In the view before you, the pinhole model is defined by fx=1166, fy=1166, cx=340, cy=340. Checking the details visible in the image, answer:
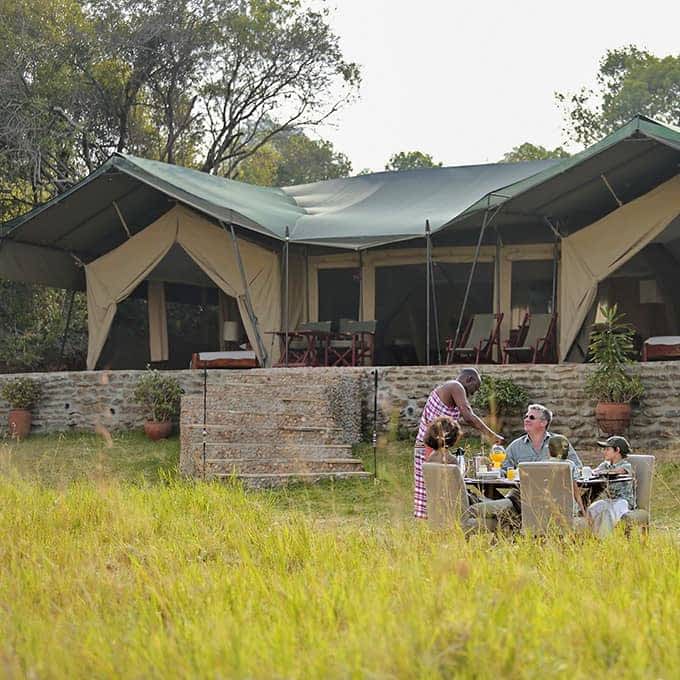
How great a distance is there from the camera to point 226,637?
3.19m

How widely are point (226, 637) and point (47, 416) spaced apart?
9.32 m

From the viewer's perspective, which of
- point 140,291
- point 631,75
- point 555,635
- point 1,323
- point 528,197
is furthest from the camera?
point 631,75

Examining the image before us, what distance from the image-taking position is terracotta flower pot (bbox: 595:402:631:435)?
9.63 m

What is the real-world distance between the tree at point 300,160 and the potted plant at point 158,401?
654 inches

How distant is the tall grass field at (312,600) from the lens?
3045 mm

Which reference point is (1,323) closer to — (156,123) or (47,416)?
(47,416)

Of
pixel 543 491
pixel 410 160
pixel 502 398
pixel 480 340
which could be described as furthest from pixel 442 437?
pixel 410 160

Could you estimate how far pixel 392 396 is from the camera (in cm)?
1059

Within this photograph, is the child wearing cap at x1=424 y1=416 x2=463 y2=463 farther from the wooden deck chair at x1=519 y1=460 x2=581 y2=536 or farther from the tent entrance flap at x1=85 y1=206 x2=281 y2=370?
the tent entrance flap at x1=85 y1=206 x2=281 y2=370

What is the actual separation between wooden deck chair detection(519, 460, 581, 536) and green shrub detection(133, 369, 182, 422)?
6440 mm

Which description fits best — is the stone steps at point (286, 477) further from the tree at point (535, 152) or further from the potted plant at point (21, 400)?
the tree at point (535, 152)

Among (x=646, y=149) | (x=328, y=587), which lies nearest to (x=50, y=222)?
(x=646, y=149)

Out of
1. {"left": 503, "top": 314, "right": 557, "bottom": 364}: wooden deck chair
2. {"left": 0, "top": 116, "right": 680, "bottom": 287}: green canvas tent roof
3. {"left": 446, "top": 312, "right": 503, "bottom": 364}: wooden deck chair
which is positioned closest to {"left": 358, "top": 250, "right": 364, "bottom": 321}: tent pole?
{"left": 0, "top": 116, "right": 680, "bottom": 287}: green canvas tent roof

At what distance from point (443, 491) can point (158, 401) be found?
633cm
